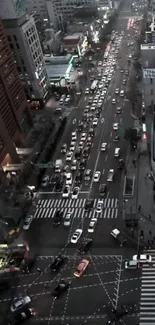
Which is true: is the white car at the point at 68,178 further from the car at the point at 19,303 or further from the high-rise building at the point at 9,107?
the car at the point at 19,303

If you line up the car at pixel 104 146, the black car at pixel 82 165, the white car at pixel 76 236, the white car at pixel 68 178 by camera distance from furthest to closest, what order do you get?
the car at pixel 104 146 → the black car at pixel 82 165 → the white car at pixel 68 178 → the white car at pixel 76 236

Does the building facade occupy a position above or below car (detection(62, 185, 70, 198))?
above

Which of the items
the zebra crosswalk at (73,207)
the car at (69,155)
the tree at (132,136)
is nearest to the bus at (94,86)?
the tree at (132,136)

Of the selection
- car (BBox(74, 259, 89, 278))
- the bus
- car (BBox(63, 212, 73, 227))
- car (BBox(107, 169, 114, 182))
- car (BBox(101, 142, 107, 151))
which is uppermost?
the bus

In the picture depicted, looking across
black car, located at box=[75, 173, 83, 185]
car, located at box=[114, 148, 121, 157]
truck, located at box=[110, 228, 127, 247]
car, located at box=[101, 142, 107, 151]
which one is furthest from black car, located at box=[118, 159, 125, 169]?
truck, located at box=[110, 228, 127, 247]

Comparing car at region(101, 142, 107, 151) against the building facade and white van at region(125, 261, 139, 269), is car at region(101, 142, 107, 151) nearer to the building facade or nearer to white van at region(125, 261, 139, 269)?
the building facade

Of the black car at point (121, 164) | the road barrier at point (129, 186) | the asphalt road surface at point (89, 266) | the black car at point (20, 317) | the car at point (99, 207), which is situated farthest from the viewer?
the black car at point (121, 164)
